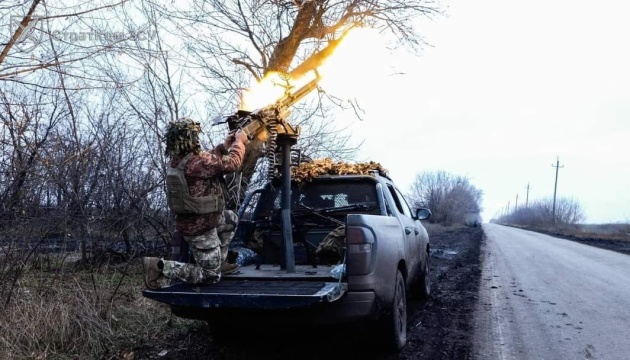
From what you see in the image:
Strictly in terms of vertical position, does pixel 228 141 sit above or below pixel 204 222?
above

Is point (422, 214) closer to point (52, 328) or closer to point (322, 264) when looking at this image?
point (322, 264)

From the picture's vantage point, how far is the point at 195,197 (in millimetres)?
4723

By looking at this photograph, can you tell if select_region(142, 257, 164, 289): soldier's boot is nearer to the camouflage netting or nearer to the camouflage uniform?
the camouflage uniform

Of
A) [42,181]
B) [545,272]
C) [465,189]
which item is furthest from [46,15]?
[465,189]

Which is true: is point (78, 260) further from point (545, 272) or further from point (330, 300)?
point (545, 272)

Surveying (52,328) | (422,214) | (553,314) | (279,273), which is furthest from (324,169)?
(553,314)

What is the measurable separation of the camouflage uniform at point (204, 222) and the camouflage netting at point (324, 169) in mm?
1668

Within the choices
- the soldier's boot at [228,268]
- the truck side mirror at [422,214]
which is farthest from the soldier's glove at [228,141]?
the truck side mirror at [422,214]

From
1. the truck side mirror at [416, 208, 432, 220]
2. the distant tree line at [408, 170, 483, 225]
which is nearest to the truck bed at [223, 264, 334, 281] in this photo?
the truck side mirror at [416, 208, 432, 220]

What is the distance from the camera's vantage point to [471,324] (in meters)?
6.47

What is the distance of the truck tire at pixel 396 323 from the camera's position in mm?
4934

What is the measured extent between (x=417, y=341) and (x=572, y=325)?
224 centimetres

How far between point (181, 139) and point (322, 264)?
7.29 ft

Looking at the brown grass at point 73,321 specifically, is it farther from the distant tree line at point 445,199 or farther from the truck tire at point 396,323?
the distant tree line at point 445,199
